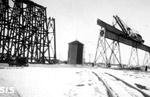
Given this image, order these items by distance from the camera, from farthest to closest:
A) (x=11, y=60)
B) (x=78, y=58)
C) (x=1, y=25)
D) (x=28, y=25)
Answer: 1. (x=78, y=58)
2. (x=28, y=25)
3. (x=1, y=25)
4. (x=11, y=60)

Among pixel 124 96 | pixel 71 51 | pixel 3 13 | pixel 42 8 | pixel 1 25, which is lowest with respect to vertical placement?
pixel 124 96

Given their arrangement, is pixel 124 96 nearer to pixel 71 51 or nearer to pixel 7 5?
pixel 7 5

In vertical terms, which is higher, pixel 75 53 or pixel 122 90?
pixel 75 53

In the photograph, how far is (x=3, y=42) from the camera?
1884cm

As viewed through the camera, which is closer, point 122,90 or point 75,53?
point 122,90

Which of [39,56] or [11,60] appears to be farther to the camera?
[39,56]

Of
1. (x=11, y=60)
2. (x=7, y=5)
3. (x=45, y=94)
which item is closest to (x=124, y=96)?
(x=45, y=94)

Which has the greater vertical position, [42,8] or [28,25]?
[42,8]

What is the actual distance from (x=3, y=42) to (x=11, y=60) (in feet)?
15.6

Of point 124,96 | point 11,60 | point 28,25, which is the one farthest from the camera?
point 28,25

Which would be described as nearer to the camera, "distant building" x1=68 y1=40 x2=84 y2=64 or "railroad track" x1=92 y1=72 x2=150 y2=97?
"railroad track" x1=92 y1=72 x2=150 y2=97

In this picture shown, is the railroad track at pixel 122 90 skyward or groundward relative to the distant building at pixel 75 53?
groundward

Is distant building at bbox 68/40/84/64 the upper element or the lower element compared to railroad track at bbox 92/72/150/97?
upper

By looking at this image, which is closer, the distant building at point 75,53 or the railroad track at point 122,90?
the railroad track at point 122,90
